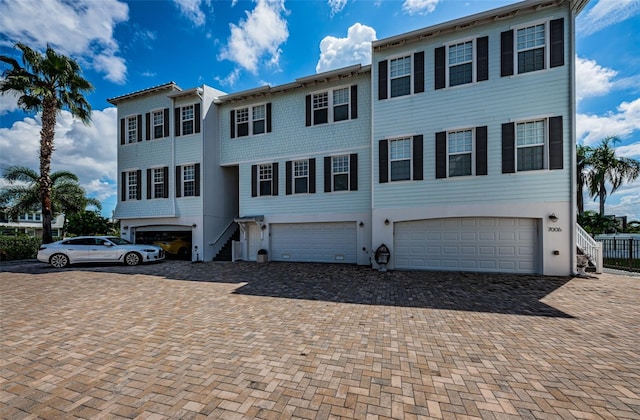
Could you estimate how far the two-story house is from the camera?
9.08 metres

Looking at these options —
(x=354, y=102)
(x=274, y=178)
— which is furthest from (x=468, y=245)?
(x=274, y=178)

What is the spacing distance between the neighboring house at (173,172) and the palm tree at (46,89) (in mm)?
1796

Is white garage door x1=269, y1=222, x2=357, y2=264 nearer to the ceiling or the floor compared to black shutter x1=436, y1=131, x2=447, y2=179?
nearer to the floor

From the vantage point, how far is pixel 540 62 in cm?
927

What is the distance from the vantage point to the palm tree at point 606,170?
2127 centimetres

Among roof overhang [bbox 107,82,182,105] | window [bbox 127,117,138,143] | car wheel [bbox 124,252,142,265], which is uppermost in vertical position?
roof overhang [bbox 107,82,182,105]

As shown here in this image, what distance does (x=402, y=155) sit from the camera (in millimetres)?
10914

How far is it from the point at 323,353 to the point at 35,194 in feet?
78.3

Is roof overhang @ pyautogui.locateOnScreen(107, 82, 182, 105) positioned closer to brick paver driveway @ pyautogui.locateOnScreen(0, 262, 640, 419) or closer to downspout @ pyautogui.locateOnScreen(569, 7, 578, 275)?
brick paver driveway @ pyautogui.locateOnScreen(0, 262, 640, 419)

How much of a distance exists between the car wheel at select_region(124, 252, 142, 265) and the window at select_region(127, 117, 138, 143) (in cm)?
698

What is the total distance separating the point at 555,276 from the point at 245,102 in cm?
1496

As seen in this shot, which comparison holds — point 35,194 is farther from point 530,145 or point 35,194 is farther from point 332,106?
point 530,145

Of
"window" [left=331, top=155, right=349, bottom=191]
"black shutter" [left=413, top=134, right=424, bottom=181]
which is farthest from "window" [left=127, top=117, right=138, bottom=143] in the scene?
"black shutter" [left=413, top=134, right=424, bottom=181]

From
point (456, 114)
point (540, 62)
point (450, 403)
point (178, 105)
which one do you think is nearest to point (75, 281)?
point (178, 105)
